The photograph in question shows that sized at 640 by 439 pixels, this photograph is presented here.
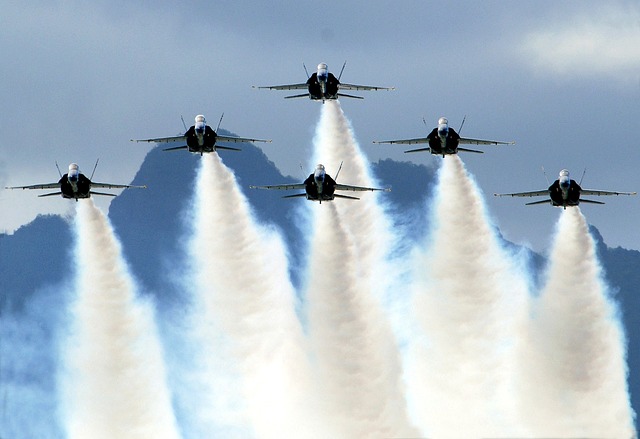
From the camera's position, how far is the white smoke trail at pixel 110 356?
597 ft

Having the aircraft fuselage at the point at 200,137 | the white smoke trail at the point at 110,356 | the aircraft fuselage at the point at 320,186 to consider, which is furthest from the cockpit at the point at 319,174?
the white smoke trail at the point at 110,356

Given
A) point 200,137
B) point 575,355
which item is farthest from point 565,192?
point 200,137

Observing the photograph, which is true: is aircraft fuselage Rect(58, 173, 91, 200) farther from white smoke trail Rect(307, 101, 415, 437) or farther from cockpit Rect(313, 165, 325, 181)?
white smoke trail Rect(307, 101, 415, 437)

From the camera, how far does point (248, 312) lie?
190250mm

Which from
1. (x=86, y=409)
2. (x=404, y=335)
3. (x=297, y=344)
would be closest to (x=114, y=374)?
(x=86, y=409)

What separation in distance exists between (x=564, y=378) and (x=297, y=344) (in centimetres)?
2472

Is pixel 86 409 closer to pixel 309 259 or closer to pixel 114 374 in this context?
pixel 114 374

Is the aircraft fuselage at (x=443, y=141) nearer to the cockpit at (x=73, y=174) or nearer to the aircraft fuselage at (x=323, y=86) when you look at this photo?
the aircraft fuselage at (x=323, y=86)

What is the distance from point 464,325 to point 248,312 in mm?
19783

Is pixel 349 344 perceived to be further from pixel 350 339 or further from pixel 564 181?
pixel 564 181

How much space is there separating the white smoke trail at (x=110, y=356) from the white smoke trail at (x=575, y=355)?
109 feet

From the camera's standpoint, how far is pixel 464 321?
189500mm

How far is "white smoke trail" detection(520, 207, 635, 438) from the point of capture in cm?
18025

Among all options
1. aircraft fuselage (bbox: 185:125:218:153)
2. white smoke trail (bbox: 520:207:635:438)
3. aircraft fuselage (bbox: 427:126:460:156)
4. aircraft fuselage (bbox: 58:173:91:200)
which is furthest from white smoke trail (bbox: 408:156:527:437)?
aircraft fuselage (bbox: 58:173:91:200)
